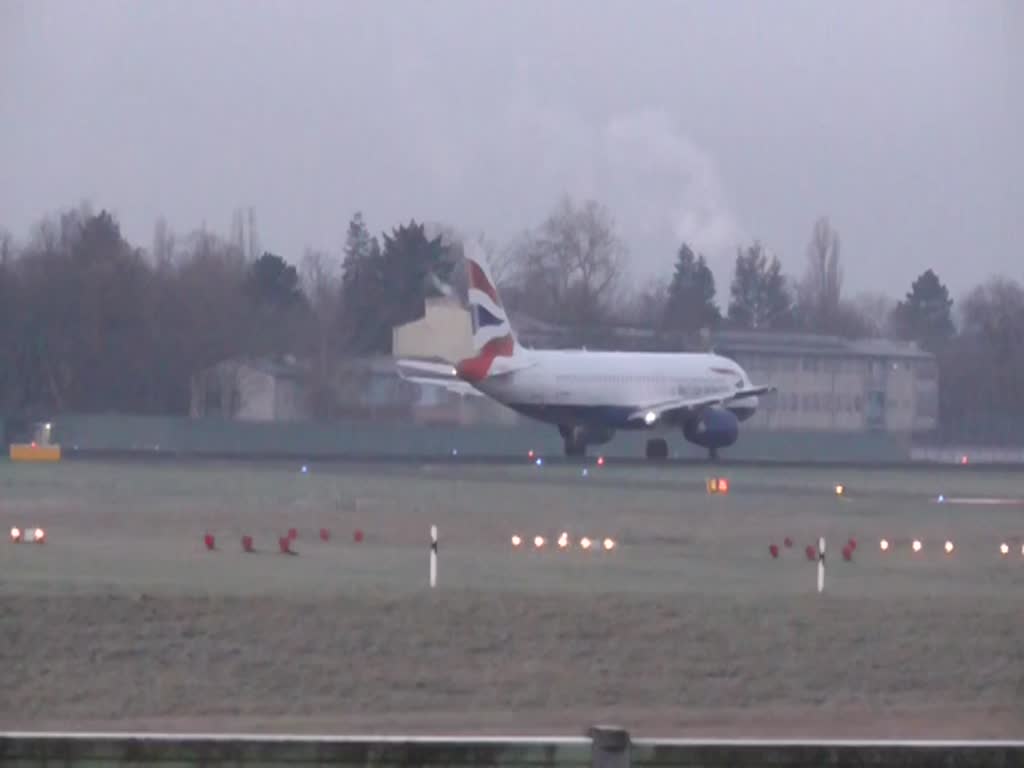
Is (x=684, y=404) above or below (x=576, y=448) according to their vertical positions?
above

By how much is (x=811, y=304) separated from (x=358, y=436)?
70.9 metres

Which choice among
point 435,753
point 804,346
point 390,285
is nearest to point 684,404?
point 804,346

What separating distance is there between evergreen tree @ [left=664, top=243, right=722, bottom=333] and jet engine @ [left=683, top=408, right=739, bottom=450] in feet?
125

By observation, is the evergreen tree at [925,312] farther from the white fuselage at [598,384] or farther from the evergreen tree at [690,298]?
the white fuselage at [598,384]

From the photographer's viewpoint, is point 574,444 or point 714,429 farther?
point 574,444

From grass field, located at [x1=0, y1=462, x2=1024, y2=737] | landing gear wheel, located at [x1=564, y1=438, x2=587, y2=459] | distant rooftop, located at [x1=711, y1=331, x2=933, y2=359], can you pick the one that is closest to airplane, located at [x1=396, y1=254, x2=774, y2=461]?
landing gear wheel, located at [x1=564, y1=438, x2=587, y2=459]

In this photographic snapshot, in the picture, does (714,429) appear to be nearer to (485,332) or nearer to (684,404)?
(684,404)

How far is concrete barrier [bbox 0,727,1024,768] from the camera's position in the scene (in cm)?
849

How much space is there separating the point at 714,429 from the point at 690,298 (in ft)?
195

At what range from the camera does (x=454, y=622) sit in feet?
70.5

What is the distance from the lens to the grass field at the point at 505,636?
744 inches

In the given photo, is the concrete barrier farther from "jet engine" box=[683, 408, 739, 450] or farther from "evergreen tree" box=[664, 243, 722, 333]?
"evergreen tree" box=[664, 243, 722, 333]

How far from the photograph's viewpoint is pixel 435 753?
8.62m

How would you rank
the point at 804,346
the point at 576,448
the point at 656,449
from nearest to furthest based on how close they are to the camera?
the point at 576,448
the point at 656,449
the point at 804,346
